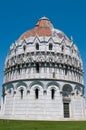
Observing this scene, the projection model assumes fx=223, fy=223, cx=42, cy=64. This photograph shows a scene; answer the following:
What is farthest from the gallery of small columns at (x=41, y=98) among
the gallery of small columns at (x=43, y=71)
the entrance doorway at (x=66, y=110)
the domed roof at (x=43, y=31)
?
the domed roof at (x=43, y=31)

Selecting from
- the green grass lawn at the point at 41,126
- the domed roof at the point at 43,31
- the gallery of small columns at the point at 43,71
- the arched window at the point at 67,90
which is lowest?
the green grass lawn at the point at 41,126

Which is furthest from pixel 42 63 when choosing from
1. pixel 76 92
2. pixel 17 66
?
pixel 76 92

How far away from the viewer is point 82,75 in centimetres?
5888

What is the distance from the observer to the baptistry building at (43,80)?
4903 cm

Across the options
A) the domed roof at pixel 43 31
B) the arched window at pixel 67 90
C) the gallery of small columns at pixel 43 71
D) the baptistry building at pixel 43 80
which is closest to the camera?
the baptistry building at pixel 43 80

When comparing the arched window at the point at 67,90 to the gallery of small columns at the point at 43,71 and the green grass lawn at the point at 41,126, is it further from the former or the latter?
the green grass lawn at the point at 41,126

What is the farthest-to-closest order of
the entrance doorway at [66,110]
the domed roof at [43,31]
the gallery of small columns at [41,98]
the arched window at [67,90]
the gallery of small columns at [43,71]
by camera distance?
the domed roof at [43,31] → the arched window at [67,90] → the gallery of small columns at [43,71] → the entrance doorway at [66,110] → the gallery of small columns at [41,98]

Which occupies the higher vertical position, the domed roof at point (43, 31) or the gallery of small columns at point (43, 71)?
the domed roof at point (43, 31)

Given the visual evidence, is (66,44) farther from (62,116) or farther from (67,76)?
(62,116)

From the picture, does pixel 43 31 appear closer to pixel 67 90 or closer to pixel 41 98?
pixel 67 90

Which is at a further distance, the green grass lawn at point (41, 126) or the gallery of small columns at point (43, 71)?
the gallery of small columns at point (43, 71)

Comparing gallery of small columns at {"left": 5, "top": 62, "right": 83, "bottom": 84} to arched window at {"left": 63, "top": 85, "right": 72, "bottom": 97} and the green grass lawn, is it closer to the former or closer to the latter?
arched window at {"left": 63, "top": 85, "right": 72, "bottom": 97}

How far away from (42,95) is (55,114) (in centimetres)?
498

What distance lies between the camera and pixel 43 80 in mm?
50250
